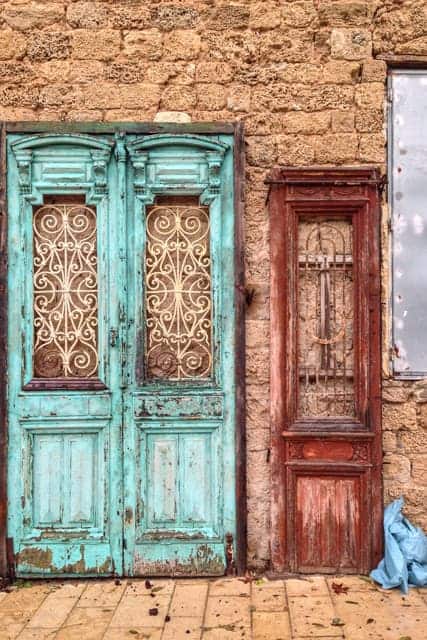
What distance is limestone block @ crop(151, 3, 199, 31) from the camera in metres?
3.75

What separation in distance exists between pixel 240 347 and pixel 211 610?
1.52m

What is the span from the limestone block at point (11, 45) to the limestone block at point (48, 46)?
0.04 meters

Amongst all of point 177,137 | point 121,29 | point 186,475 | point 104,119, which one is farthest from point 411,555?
point 121,29

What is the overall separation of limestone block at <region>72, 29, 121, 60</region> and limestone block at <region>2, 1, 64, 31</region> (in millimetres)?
178

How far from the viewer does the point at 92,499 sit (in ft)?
12.0

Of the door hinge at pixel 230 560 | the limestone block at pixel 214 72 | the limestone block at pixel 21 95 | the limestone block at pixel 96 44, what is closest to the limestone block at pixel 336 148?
the limestone block at pixel 214 72

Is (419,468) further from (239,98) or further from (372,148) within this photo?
(239,98)

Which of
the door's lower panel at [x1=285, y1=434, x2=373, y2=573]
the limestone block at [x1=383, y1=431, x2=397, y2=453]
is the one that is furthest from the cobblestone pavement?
the limestone block at [x1=383, y1=431, x2=397, y2=453]

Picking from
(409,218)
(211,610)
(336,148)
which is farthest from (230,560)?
(336,148)

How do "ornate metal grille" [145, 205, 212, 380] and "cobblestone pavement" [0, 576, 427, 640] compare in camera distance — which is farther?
"ornate metal grille" [145, 205, 212, 380]

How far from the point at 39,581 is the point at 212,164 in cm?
284

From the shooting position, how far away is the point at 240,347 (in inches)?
145

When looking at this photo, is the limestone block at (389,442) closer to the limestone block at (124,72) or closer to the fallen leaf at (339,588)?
the fallen leaf at (339,588)

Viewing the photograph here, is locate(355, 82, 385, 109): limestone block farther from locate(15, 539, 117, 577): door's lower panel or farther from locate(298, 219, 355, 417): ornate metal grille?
locate(15, 539, 117, 577): door's lower panel
